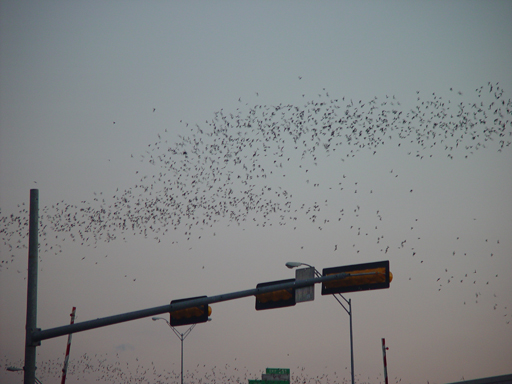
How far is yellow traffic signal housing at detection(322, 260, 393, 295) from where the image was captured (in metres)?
11.3

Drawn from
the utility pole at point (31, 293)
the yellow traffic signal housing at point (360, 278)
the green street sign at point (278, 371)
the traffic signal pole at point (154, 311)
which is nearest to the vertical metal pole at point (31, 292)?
the utility pole at point (31, 293)

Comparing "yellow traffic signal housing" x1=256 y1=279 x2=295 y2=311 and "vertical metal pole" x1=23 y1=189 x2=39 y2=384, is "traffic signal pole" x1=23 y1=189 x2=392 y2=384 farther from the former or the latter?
"yellow traffic signal housing" x1=256 y1=279 x2=295 y2=311

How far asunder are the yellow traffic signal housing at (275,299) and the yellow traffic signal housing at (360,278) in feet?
2.49

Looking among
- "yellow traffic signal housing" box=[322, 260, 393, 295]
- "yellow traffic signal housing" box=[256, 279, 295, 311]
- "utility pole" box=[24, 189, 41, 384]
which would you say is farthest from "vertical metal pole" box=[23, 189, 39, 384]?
"yellow traffic signal housing" box=[322, 260, 393, 295]

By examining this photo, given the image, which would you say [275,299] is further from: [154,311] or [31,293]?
[31,293]

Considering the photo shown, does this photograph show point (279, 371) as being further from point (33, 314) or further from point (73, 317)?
point (33, 314)

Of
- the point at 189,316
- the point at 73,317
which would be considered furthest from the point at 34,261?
the point at 73,317

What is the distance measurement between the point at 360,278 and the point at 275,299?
6.58 feet

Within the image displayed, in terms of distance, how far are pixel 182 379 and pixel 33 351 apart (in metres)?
32.7

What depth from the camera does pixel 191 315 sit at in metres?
12.6

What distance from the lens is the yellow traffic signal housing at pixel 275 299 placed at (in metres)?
12.3

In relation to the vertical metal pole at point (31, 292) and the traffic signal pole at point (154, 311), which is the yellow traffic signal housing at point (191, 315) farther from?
the vertical metal pole at point (31, 292)

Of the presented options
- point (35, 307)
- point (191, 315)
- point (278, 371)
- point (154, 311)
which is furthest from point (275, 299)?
point (278, 371)

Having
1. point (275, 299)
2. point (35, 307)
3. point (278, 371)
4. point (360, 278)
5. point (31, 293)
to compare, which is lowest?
point (278, 371)
